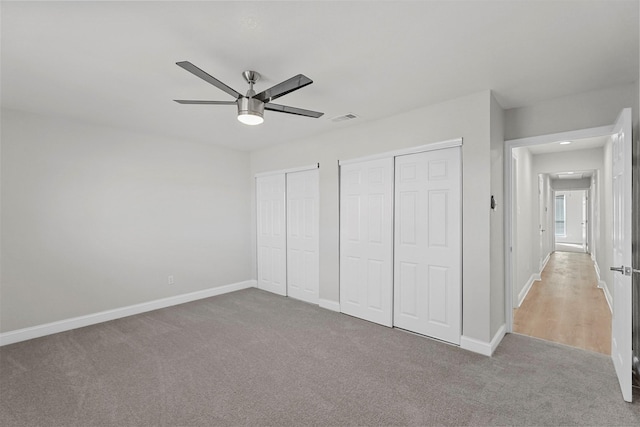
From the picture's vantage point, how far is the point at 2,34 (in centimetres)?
193

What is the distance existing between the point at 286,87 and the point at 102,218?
3.39m

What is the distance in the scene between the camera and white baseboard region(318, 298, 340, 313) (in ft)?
13.8

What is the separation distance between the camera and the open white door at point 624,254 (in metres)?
2.17

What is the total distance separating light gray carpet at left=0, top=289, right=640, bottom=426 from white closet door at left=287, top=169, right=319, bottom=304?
3.64ft

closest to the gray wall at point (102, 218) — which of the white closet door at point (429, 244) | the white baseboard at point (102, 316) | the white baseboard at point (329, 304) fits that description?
→ the white baseboard at point (102, 316)

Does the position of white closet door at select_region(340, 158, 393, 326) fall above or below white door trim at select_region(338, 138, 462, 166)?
below

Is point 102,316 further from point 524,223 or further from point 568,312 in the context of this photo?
point 524,223

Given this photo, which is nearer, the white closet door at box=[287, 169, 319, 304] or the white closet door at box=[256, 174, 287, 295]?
the white closet door at box=[287, 169, 319, 304]

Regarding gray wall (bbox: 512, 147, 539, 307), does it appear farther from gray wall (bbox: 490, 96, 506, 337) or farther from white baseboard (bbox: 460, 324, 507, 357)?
white baseboard (bbox: 460, 324, 507, 357)

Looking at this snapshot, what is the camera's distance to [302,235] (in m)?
4.75

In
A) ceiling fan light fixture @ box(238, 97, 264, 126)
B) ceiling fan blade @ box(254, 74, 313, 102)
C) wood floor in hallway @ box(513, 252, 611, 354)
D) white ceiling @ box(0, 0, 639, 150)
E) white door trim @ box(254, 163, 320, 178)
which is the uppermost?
white ceiling @ box(0, 0, 639, 150)

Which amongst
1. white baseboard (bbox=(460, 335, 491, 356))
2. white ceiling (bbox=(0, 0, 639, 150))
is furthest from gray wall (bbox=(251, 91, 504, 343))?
white ceiling (bbox=(0, 0, 639, 150))

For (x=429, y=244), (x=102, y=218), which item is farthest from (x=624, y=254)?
(x=102, y=218)

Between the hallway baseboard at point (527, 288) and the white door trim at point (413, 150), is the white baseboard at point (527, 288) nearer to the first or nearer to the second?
the hallway baseboard at point (527, 288)
